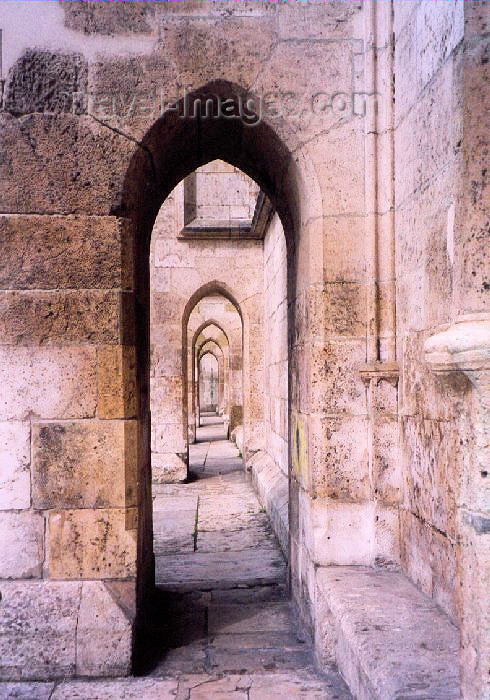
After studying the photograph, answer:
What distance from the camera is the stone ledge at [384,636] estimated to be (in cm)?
180

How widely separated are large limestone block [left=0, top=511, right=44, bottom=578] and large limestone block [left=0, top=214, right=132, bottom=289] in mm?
1015

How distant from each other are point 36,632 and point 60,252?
163 cm

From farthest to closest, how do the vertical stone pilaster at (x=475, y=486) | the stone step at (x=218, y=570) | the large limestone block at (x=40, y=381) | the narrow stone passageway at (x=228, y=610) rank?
1. the stone step at (x=218, y=570)
2. the large limestone block at (x=40, y=381)
3. the narrow stone passageway at (x=228, y=610)
4. the vertical stone pilaster at (x=475, y=486)

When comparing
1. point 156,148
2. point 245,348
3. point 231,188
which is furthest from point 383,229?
point 231,188

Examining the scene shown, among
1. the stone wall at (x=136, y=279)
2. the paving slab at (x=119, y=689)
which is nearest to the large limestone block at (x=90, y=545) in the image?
the stone wall at (x=136, y=279)

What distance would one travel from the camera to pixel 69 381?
2.73 meters

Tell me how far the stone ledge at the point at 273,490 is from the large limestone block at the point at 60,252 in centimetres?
226

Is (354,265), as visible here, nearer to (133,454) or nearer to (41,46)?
(133,454)

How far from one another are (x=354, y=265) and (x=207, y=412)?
25022mm

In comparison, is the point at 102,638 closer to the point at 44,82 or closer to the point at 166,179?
the point at 166,179

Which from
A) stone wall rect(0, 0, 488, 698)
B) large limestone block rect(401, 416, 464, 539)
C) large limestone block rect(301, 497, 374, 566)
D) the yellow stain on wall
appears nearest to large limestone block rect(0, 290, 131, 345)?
stone wall rect(0, 0, 488, 698)

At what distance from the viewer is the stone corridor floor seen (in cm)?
253

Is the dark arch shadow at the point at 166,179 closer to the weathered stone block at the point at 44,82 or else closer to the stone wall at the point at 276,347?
the weathered stone block at the point at 44,82

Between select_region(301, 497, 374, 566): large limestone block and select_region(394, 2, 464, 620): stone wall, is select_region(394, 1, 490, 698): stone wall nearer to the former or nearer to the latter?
select_region(394, 2, 464, 620): stone wall
